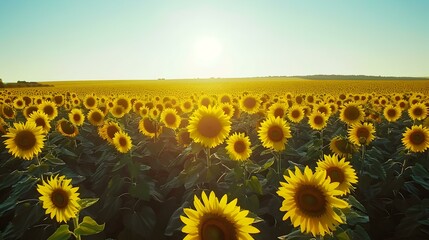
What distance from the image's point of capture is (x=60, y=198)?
3.49 m

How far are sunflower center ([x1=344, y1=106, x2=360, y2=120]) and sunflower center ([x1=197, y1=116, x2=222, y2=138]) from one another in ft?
13.2

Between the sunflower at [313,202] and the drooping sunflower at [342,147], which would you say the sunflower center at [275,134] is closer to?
the drooping sunflower at [342,147]

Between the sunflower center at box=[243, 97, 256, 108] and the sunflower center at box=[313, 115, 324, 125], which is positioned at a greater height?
the sunflower center at box=[243, 97, 256, 108]

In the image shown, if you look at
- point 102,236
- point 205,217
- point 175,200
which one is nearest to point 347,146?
point 175,200

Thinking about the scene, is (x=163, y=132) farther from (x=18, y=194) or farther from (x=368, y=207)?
(x=368, y=207)

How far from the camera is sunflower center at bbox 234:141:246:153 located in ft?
17.7

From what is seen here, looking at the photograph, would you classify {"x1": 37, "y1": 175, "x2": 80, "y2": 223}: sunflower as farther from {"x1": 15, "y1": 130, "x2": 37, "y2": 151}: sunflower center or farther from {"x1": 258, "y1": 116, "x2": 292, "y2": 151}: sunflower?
{"x1": 258, "y1": 116, "x2": 292, "y2": 151}: sunflower

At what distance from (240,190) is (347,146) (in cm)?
183

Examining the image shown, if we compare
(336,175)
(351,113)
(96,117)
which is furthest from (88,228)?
(351,113)

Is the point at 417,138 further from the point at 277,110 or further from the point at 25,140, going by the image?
the point at 25,140

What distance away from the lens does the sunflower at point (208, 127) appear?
5.52m

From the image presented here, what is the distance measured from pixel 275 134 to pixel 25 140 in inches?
157

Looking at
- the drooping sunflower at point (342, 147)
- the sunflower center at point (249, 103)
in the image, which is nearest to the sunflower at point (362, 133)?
the drooping sunflower at point (342, 147)

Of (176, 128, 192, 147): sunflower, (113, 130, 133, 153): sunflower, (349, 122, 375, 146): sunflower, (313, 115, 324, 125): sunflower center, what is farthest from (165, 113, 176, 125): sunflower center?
(349, 122, 375, 146): sunflower
